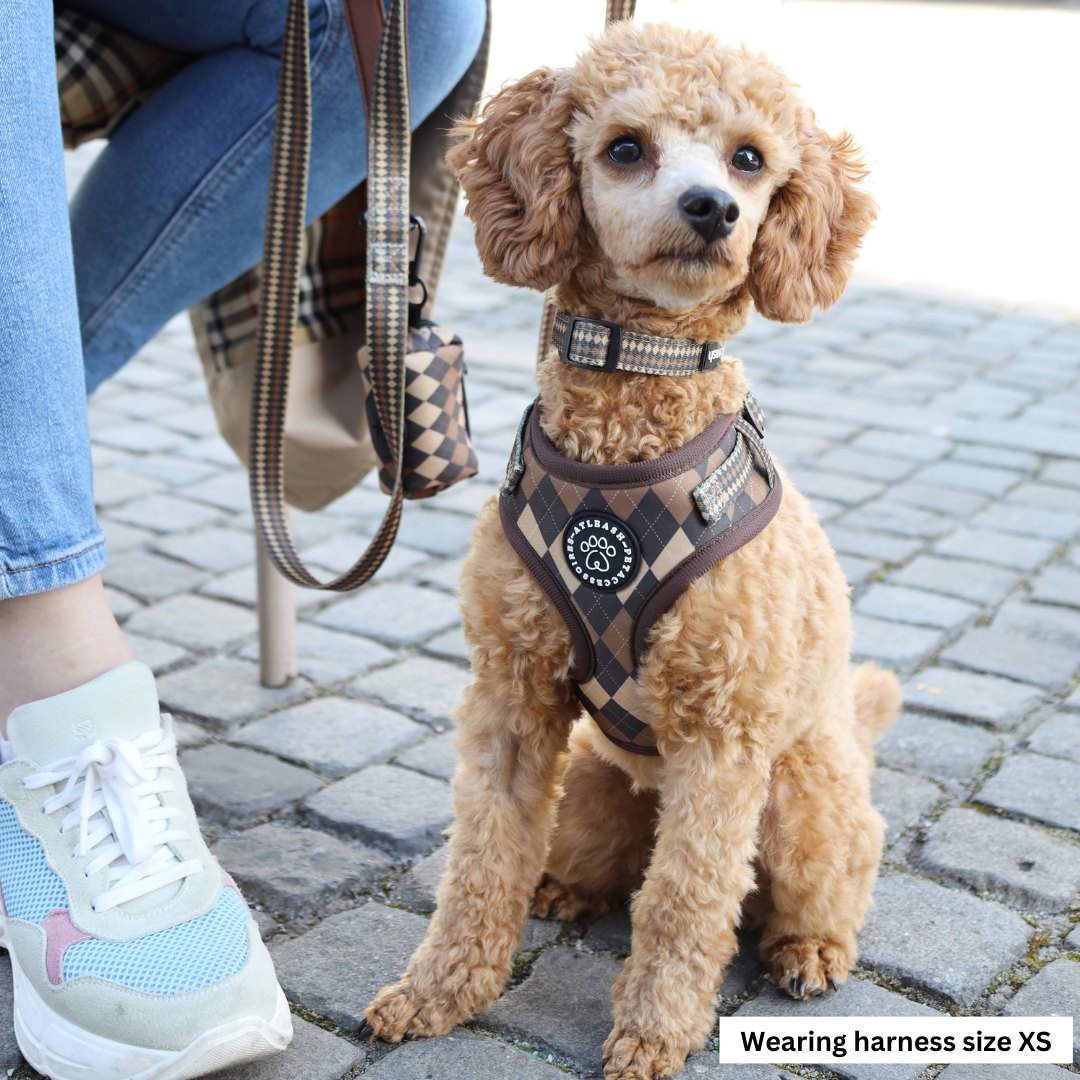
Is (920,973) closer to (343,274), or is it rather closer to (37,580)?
(37,580)

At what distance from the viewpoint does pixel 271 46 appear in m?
2.40

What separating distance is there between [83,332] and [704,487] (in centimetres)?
148

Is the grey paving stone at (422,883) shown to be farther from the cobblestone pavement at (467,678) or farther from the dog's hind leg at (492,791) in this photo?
the dog's hind leg at (492,791)

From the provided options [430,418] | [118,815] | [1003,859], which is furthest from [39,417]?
[1003,859]

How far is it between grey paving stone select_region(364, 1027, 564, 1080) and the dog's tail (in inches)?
35.7

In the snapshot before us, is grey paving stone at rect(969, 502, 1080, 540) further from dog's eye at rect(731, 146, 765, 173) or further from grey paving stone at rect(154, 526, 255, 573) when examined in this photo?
dog's eye at rect(731, 146, 765, 173)

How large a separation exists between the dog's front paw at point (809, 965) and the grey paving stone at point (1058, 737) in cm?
87

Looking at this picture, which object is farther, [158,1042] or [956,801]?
[956,801]

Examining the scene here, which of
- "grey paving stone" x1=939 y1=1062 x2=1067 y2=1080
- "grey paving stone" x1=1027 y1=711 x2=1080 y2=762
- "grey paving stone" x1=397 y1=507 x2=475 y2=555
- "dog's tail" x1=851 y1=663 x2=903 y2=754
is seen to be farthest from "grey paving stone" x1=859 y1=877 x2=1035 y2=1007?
"grey paving stone" x1=397 y1=507 x2=475 y2=555

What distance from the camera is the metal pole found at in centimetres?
267

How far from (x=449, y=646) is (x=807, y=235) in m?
1.61

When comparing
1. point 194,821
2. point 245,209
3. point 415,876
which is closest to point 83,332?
point 245,209

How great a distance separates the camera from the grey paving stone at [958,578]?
330 cm

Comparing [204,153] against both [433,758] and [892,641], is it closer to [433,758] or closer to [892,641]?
[433,758]
